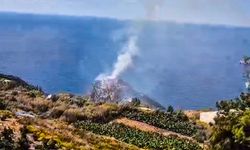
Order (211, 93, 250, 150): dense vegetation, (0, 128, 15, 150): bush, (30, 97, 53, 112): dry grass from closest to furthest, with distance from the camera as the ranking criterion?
(0, 128, 15, 150): bush
(211, 93, 250, 150): dense vegetation
(30, 97, 53, 112): dry grass

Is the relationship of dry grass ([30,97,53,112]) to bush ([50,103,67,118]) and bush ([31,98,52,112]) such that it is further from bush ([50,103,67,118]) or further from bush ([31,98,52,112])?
bush ([50,103,67,118])

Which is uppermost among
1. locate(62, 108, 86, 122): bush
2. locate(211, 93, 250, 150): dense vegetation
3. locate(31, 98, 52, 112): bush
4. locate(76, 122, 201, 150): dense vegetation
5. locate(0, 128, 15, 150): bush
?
locate(31, 98, 52, 112): bush

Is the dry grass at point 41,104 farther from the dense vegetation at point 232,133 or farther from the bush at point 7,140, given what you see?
the bush at point 7,140

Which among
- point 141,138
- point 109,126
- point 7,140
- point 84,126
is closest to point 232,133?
point 141,138

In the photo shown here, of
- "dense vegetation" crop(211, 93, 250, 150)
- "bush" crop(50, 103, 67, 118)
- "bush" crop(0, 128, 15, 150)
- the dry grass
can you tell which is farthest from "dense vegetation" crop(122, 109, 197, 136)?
"bush" crop(0, 128, 15, 150)

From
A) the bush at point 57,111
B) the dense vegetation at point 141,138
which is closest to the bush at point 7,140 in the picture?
the dense vegetation at point 141,138

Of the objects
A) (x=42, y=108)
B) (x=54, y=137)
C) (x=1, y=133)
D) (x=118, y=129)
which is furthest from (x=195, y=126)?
(x=1, y=133)
